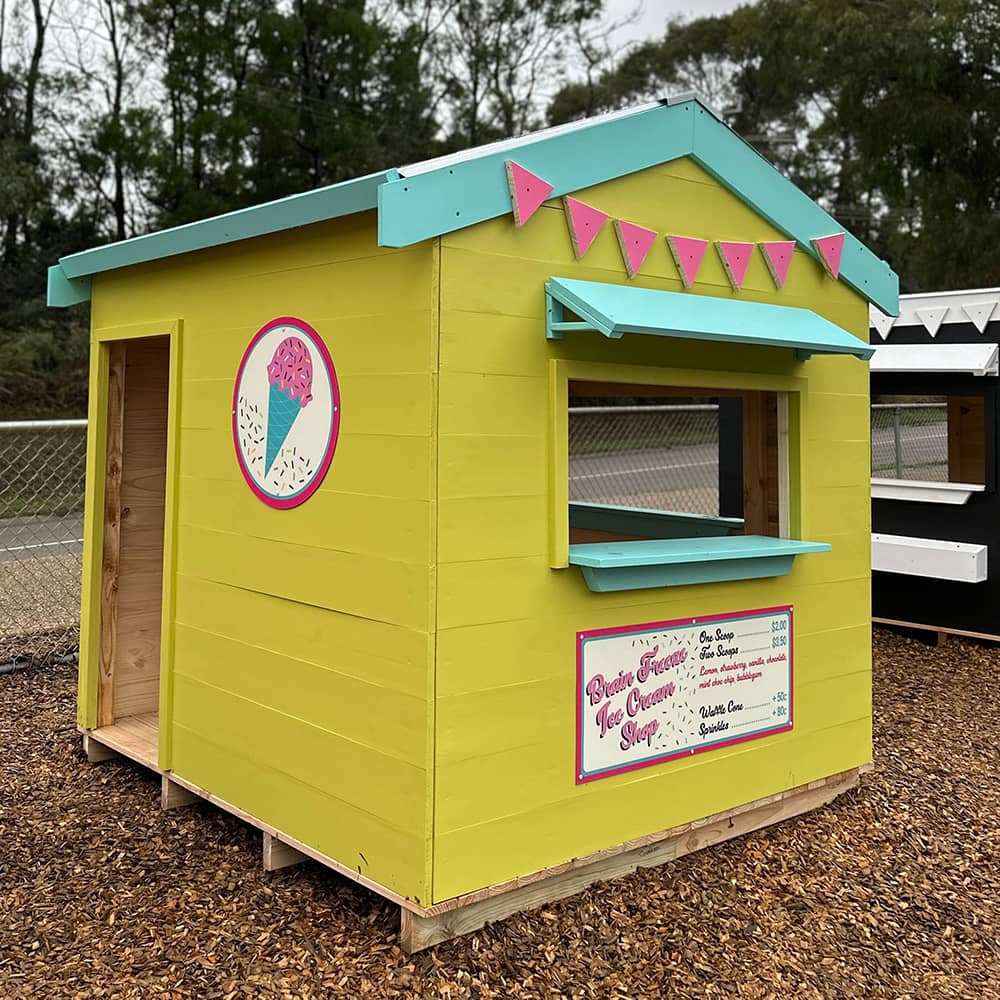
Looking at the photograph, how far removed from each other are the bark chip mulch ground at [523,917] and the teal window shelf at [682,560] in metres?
1.01

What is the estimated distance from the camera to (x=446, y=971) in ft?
8.99

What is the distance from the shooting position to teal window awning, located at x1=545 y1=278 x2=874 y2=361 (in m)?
2.84

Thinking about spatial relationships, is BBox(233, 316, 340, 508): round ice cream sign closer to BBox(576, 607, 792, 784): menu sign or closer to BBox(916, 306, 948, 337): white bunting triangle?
BBox(576, 607, 792, 784): menu sign

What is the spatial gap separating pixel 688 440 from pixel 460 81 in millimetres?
14867

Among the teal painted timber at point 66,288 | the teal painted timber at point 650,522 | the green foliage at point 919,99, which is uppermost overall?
the green foliage at point 919,99

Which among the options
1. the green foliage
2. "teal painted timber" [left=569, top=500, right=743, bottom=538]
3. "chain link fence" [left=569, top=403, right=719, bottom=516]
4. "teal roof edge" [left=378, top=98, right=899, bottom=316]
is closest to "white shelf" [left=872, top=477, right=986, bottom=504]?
"teal painted timber" [left=569, top=500, right=743, bottom=538]

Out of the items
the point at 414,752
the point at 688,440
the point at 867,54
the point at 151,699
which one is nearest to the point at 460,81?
the point at 867,54

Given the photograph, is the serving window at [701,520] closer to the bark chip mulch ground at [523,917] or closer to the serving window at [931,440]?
the bark chip mulch ground at [523,917]

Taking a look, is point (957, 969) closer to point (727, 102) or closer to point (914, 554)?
point (914, 554)

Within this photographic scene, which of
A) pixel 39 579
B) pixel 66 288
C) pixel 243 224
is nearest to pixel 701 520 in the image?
pixel 243 224

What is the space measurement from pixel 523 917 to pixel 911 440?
7868 mm

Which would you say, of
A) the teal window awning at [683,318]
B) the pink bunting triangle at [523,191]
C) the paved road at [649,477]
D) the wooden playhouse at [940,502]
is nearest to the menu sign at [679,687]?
the teal window awning at [683,318]

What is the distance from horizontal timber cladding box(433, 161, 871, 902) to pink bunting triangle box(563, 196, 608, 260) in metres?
0.03

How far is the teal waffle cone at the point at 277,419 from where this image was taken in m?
3.27
